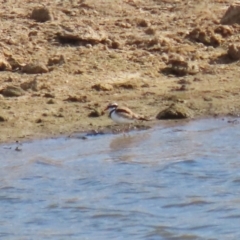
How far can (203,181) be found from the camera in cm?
777

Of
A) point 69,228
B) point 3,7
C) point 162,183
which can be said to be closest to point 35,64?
point 3,7

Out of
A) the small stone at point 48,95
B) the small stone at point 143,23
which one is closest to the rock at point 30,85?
the small stone at point 48,95

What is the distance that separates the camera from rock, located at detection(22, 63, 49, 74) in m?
9.50

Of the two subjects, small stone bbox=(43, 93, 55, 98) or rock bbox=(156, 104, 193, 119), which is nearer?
rock bbox=(156, 104, 193, 119)

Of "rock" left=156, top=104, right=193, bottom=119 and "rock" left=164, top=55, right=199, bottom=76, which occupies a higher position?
"rock" left=164, top=55, right=199, bottom=76

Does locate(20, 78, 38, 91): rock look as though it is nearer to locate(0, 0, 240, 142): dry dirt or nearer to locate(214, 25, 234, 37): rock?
locate(0, 0, 240, 142): dry dirt

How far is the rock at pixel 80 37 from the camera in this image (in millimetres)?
10156

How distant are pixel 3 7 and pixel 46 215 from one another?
4.48 metres

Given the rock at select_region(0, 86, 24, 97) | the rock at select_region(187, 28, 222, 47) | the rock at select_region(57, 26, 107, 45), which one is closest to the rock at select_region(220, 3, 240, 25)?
the rock at select_region(187, 28, 222, 47)

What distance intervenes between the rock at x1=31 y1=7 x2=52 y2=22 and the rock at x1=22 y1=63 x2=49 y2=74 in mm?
1182

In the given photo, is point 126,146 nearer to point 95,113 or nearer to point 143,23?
point 95,113

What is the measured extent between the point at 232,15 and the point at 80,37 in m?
2.01

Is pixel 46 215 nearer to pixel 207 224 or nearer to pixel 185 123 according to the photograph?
pixel 207 224

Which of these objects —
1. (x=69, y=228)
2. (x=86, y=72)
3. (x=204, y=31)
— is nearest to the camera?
(x=69, y=228)
